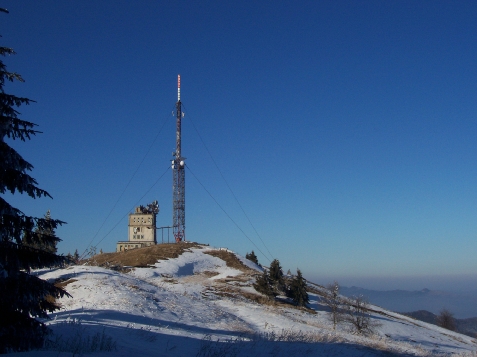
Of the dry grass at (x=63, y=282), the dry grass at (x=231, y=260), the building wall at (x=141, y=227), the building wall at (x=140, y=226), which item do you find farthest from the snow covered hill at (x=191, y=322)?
the building wall at (x=140, y=226)

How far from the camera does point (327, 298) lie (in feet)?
135

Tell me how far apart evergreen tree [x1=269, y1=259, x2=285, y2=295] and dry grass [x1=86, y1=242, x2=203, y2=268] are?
1599 centimetres

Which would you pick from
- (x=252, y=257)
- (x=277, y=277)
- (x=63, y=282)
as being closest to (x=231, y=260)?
(x=252, y=257)

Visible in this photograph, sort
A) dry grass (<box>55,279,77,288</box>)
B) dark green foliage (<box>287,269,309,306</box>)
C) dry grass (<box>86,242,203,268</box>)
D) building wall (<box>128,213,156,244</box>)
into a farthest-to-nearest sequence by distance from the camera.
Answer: building wall (<box>128,213,156,244</box>) → dry grass (<box>86,242,203,268</box>) → dark green foliage (<box>287,269,309,306</box>) → dry grass (<box>55,279,77,288</box>)

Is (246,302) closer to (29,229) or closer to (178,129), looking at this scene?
(29,229)

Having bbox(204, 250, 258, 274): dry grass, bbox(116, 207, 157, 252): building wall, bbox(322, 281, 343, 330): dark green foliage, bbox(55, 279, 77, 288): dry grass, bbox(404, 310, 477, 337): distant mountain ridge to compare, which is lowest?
bbox(404, 310, 477, 337): distant mountain ridge

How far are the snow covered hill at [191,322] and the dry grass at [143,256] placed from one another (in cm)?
151

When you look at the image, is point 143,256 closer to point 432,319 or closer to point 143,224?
point 143,224

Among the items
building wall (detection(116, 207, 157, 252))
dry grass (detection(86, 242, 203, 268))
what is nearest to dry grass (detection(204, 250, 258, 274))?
dry grass (detection(86, 242, 203, 268))

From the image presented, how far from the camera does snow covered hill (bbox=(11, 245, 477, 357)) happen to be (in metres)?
13.2

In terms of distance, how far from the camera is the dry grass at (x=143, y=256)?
51750mm

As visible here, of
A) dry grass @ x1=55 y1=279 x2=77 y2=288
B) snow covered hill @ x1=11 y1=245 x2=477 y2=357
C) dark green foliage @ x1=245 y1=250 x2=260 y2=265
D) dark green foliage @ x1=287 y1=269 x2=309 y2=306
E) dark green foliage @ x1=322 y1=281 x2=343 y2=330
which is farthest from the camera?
dark green foliage @ x1=245 y1=250 x2=260 y2=265

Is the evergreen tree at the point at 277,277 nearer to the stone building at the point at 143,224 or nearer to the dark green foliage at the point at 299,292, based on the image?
the dark green foliage at the point at 299,292

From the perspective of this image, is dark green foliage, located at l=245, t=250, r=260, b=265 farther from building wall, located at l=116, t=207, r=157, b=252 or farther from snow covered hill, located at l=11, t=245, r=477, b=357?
Answer: building wall, located at l=116, t=207, r=157, b=252
